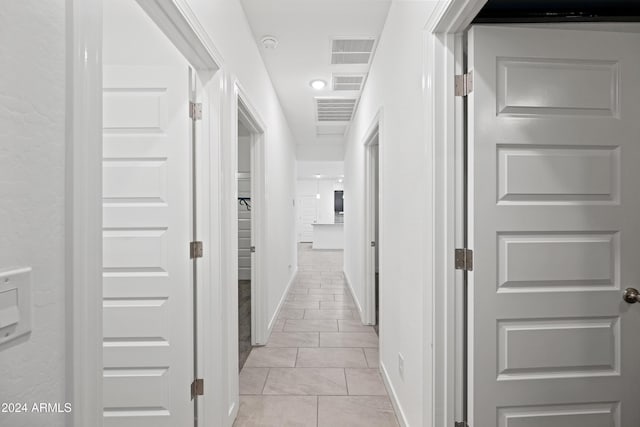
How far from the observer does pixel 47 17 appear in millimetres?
638

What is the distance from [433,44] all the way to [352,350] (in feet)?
8.48

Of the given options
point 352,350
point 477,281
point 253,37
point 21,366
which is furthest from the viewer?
point 352,350

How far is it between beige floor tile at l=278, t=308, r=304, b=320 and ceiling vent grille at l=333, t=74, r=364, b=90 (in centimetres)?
282

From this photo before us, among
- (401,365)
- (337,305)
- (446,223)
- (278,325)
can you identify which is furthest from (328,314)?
(446,223)

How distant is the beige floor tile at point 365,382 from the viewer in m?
2.26

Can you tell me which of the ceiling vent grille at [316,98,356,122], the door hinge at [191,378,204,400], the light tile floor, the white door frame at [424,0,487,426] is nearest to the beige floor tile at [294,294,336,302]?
the light tile floor

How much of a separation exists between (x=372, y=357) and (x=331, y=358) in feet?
1.22

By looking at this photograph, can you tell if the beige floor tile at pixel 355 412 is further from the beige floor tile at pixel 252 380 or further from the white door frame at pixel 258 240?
the white door frame at pixel 258 240

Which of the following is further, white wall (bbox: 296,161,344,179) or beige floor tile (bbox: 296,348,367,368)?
white wall (bbox: 296,161,344,179)

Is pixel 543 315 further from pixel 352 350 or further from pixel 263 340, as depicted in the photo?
pixel 263 340

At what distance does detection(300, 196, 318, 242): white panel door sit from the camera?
42.8 ft

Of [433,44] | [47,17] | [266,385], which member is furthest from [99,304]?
[266,385]

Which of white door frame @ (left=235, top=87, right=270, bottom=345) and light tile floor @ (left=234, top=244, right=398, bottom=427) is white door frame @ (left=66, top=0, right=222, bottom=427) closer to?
light tile floor @ (left=234, top=244, right=398, bottom=427)

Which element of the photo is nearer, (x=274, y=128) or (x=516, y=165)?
(x=516, y=165)
